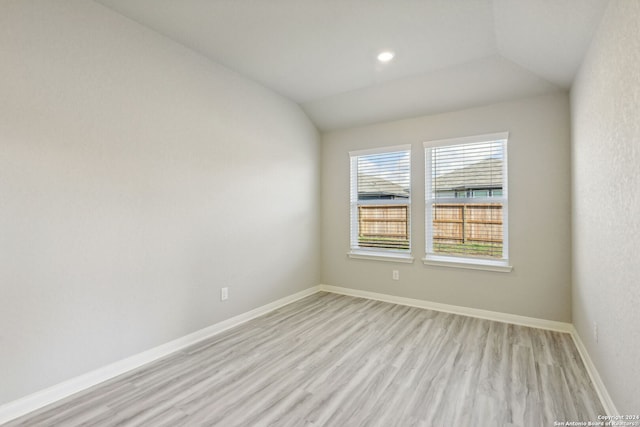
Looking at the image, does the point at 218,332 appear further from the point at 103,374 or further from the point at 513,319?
the point at 513,319

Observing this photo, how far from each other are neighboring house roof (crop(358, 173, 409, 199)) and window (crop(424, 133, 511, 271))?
39cm

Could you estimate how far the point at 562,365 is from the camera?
2.39 metres

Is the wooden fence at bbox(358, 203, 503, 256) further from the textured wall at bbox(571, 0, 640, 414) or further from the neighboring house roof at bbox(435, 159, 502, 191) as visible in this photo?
the textured wall at bbox(571, 0, 640, 414)

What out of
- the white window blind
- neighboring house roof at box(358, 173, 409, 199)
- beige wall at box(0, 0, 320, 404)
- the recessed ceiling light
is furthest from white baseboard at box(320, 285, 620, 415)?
the recessed ceiling light

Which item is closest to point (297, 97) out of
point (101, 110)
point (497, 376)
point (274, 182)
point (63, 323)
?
point (274, 182)

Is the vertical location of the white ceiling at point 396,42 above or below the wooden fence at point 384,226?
above

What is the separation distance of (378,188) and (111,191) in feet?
10.3

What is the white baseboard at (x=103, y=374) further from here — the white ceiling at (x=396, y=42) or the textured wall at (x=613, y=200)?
the textured wall at (x=613, y=200)

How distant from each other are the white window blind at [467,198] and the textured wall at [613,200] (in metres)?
0.93

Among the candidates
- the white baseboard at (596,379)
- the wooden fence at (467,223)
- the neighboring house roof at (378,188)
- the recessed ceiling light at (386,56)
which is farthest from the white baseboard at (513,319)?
the recessed ceiling light at (386,56)

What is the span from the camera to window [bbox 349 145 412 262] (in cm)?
411

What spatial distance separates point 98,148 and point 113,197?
0.37 meters

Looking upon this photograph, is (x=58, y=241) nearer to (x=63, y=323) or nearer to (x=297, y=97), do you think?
(x=63, y=323)

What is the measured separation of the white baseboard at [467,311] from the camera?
10.2 ft
